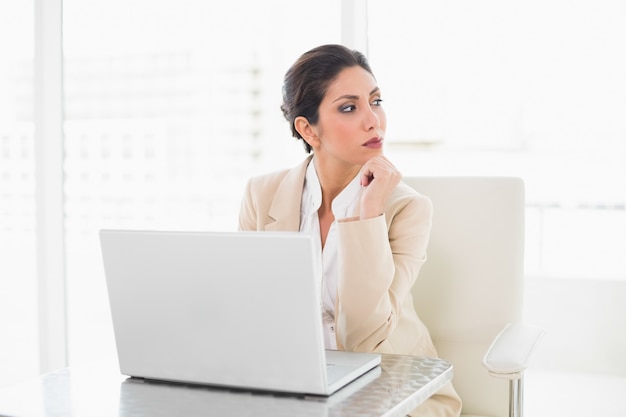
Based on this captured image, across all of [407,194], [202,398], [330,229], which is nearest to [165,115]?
[330,229]

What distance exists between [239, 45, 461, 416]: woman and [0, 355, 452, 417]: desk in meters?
0.33

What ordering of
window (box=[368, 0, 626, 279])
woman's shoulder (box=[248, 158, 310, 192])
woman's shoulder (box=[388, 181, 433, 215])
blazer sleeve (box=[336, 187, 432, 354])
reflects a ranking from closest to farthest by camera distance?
blazer sleeve (box=[336, 187, 432, 354]) → woman's shoulder (box=[388, 181, 433, 215]) → woman's shoulder (box=[248, 158, 310, 192]) → window (box=[368, 0, 626, 279])

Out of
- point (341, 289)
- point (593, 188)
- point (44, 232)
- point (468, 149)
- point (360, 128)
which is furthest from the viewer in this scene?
point (44, 232)

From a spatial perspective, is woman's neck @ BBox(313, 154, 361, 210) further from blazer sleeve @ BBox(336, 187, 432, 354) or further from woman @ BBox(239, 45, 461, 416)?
blazer sleeve @ BBox(336, 187, 432, 354)

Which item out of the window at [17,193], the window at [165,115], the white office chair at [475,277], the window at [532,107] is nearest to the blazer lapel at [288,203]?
the white office chair at [475,277]

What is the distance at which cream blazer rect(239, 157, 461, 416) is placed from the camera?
1.62m

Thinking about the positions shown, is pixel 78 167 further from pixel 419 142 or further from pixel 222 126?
pixel 419 142

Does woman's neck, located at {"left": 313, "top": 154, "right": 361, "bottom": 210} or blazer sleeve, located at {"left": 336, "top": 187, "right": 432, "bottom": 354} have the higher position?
woman's neck, located at {"left": 313, "top": 154, "right": 361, "bottom": 210}

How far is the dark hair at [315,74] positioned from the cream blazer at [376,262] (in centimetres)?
15

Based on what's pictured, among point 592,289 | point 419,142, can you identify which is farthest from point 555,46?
point 592,289

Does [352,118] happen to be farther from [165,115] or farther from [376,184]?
[165,115]

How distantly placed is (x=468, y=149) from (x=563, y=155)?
0.29m

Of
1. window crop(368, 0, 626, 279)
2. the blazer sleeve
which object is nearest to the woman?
the blazer sleeve

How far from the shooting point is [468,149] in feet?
8.27
